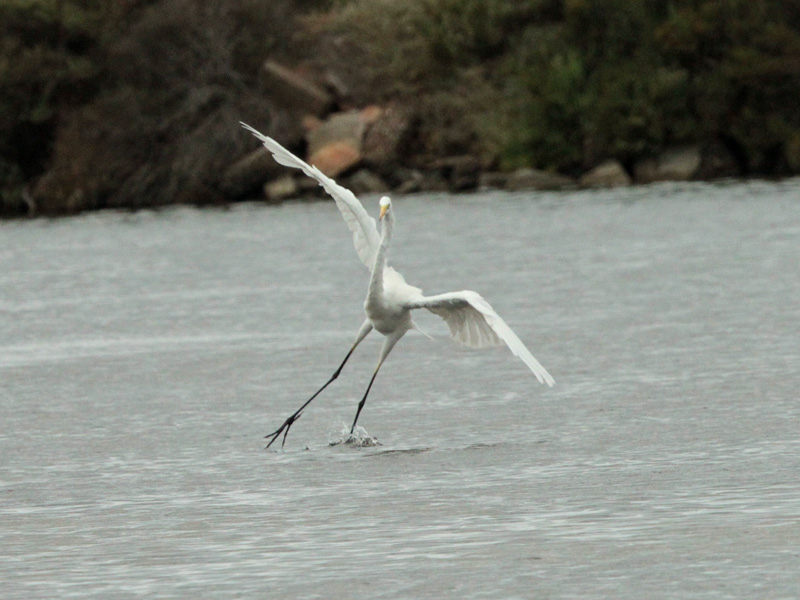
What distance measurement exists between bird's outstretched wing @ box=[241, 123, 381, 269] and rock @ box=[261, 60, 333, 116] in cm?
3802

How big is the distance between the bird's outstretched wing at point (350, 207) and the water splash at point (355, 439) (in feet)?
3.97

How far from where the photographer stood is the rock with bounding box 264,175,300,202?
49.7 m

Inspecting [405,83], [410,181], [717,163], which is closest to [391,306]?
[717,163]

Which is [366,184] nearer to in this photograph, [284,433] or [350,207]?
[350,207]

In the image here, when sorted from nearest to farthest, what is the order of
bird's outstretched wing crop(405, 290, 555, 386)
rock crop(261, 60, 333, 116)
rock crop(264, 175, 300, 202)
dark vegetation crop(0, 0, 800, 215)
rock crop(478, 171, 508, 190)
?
1. bird's outstretched wing crop(405, 290, 555, 386)
2. dark vegetation crop(0, 0, 800, 215)
3. rock crop(478, 171, 508, 190)
4. rock crop(264, 175, 300, 202)
5. rock crop(261, 60, 333, 116)

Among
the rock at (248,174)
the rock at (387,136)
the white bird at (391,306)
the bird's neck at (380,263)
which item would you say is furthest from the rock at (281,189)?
the bird's neck at (380,263)

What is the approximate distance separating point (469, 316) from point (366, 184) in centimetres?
3626

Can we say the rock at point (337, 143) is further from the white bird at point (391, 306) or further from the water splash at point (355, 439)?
the water splash at point (355, 439)

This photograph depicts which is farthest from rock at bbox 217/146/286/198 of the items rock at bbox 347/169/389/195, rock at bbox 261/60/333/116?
rock at bbox 347/169/389/195

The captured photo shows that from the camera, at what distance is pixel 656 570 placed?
8102mm

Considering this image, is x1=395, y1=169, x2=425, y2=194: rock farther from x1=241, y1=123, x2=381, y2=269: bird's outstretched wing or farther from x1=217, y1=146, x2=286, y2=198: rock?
x1=241, y1=123, x2=381, y2=269: bird's outstretched wing

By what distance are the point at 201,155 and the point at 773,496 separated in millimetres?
41117

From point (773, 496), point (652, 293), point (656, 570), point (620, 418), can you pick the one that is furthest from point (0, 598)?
point (652, 293)

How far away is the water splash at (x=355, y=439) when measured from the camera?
12.2 meters
